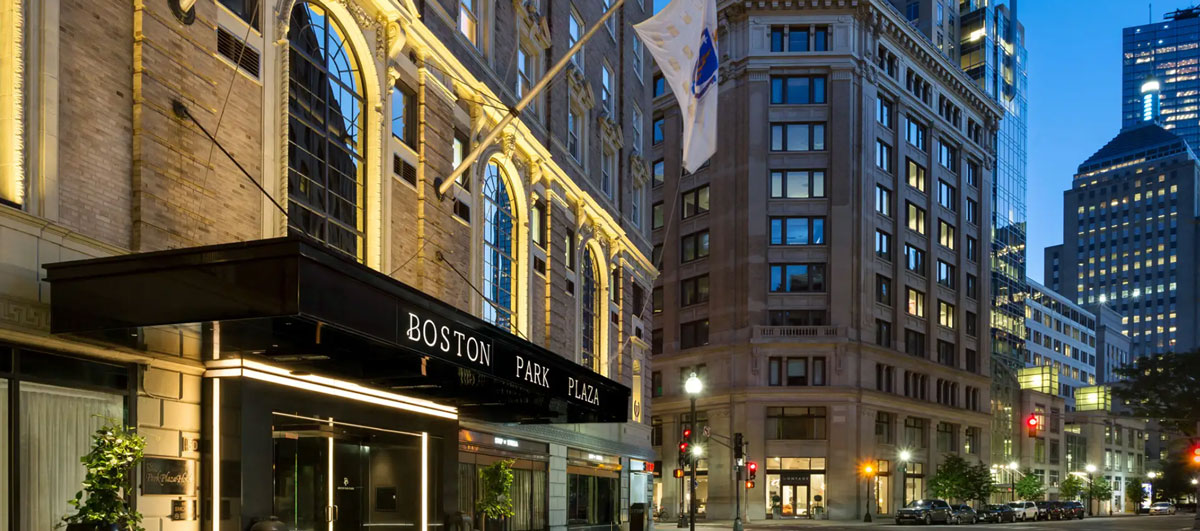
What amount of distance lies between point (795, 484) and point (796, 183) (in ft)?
70.2

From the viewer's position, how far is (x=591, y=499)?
36.7m

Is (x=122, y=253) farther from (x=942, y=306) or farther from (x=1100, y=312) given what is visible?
(x=1100, y=312)

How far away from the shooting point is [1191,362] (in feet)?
217

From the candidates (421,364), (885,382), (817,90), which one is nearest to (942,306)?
(885,382)

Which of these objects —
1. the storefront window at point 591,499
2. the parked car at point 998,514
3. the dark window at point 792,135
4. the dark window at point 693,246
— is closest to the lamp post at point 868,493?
the parked car at point 998,514

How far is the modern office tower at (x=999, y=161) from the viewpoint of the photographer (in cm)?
10234

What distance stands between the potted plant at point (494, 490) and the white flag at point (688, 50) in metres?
8.70

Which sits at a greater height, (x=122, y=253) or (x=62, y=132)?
(x=62, y=132)

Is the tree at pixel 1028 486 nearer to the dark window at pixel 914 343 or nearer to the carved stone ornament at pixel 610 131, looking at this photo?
the dark window at pixel 914 343

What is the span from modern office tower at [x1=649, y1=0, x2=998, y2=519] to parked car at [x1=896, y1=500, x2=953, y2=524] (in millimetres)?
9865

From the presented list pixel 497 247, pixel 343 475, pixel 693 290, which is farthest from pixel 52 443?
pixel 693 290

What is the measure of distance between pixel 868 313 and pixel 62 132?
Result: 71.5 metres

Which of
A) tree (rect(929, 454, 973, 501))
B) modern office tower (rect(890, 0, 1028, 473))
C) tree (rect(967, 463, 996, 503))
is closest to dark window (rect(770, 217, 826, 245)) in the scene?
tree (rect(929, 454, 973, 501))

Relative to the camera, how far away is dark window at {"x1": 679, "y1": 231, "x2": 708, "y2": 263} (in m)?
83.9
